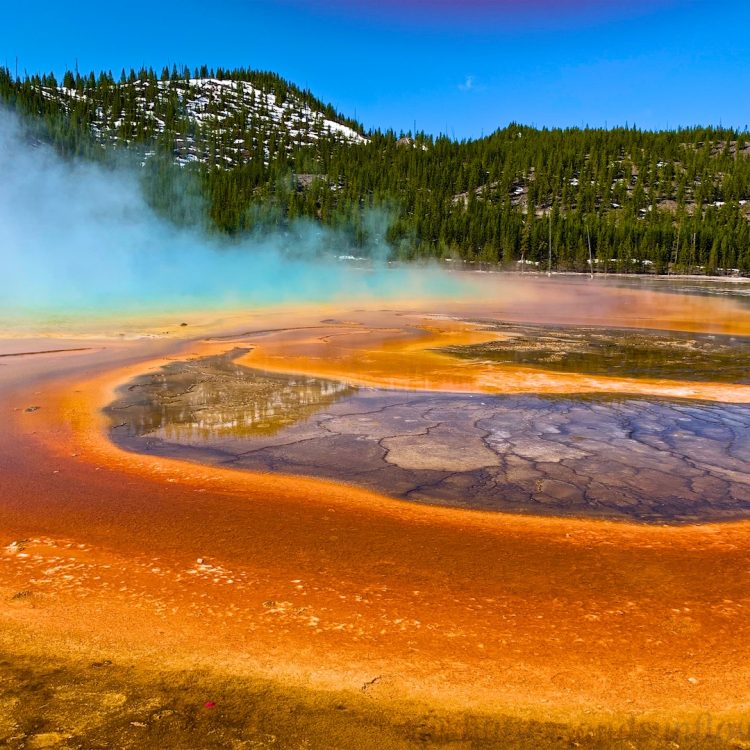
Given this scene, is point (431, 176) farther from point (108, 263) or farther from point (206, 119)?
point (108, 263)

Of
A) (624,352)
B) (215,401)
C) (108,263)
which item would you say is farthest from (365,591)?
(108,263)

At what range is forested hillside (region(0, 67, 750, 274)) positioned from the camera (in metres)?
78.2

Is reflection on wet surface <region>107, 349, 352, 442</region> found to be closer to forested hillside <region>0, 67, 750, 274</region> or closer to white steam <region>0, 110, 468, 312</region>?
white steam <region>0, 110, 468, 312</region>

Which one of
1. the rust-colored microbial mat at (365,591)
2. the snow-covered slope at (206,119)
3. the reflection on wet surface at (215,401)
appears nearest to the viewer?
the rust-colored microbial mat at (365,591)

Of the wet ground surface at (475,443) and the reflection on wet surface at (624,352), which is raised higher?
the reflection on wet surface at (624,352)

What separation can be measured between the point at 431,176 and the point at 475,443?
106 m

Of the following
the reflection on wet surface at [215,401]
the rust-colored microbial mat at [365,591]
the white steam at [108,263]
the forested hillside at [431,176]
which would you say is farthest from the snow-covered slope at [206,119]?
the rust-colored microbial mat at [365,591]

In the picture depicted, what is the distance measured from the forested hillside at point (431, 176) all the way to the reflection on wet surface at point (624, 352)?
5661 centimetres

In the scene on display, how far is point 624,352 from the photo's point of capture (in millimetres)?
15039

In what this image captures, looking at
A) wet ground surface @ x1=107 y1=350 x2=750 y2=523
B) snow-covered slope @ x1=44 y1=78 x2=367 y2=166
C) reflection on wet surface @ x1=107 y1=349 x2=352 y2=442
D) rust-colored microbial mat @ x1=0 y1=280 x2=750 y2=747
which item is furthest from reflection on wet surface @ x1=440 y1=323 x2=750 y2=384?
snow-covered slope @ x1=44 y1=78 x2=367 y2=166

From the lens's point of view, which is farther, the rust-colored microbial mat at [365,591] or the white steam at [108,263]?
the white steam at [108,263]

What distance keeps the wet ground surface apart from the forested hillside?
66.9 m

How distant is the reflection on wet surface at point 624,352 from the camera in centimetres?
1257

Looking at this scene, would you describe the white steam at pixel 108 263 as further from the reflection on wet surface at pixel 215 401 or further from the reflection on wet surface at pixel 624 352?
the reflection on wet surface at pixel 624 352
